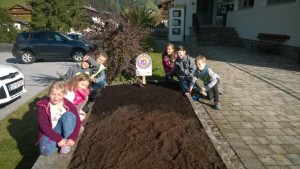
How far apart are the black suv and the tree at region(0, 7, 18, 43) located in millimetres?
11038

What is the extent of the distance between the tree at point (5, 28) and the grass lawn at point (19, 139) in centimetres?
2102

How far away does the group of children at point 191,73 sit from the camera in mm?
6145

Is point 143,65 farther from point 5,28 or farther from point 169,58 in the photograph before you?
point 5,28

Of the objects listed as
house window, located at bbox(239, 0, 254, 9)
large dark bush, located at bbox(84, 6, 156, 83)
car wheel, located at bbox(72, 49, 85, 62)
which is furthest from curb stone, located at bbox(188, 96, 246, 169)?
house window, located at bbox(239, 0, 254, 9)

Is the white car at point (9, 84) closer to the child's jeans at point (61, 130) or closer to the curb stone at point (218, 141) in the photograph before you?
the child's jeans at point (61, 130)

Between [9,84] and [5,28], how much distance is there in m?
21.6

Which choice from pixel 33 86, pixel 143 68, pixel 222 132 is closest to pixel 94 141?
pixel 222 132

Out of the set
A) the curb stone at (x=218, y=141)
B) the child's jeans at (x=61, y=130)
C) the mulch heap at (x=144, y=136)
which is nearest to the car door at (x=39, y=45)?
the mulch heap at (x=144, y=136)

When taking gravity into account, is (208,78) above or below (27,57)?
above

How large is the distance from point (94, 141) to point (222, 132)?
215 cm

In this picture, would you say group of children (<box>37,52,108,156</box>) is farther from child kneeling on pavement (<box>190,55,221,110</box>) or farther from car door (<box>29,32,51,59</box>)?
car door (<box>29,32,51,59</box>)

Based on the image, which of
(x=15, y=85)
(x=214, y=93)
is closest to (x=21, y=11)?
(x=15, y=85)

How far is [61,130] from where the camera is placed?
13.2ft

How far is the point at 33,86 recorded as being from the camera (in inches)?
370
